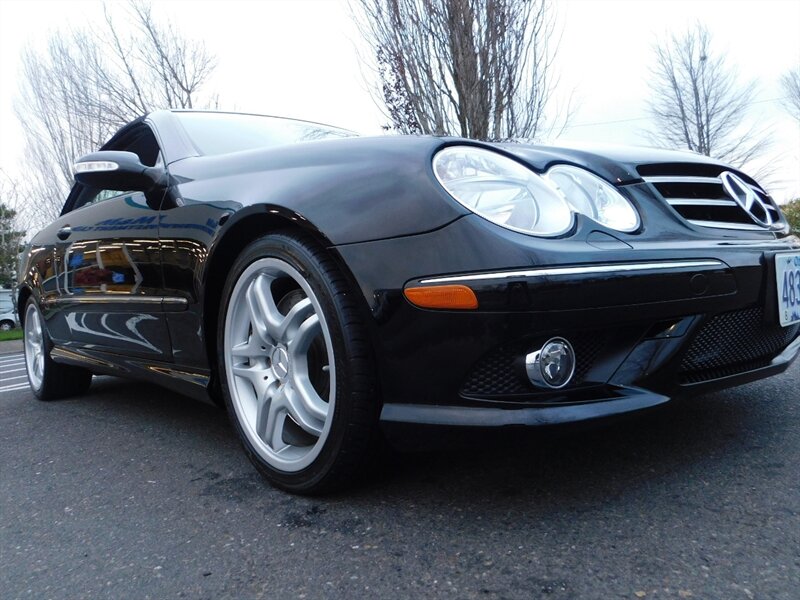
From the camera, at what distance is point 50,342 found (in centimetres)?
370

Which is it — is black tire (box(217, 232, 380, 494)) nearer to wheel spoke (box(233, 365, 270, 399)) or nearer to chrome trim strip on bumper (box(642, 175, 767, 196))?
wheel spoke (box(233, 365, 270, 399))

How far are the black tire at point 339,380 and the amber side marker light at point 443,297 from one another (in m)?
0.19

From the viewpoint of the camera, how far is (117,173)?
2.43 meters

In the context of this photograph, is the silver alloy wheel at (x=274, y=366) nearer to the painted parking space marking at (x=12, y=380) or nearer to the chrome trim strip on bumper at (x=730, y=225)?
the chrome trim strip on bumper at (x=730, y=225)

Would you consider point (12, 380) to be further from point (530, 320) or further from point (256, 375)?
point (530, 320)

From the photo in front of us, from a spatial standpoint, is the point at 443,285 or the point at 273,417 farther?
the point at 273,417

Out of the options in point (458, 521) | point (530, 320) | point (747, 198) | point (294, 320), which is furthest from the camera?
point (747, 198)

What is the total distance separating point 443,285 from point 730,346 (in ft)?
2.86

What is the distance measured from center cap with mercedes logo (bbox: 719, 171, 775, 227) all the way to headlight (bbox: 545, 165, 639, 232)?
53cm

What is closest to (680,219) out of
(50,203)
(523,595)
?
(523,595)

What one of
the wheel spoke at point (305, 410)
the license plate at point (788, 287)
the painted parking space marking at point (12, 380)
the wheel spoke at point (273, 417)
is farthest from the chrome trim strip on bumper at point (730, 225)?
the painted parking space marking at point (12, 380)

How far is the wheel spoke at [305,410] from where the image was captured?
190 centimetres

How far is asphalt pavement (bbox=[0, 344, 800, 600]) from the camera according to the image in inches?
56.3

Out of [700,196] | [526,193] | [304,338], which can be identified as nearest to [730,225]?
[700,196]
